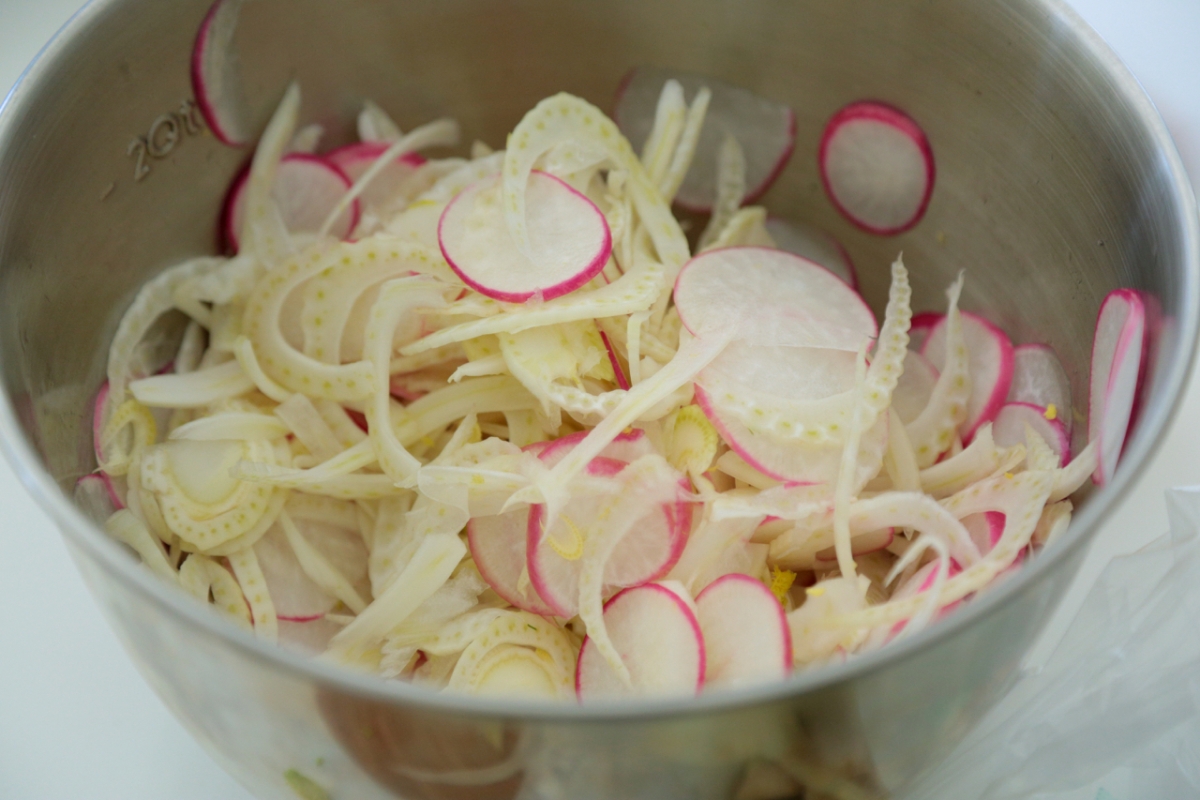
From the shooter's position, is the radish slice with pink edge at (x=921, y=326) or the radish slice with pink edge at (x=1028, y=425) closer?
the radish slice with pink edge at (x=1028, y=425)

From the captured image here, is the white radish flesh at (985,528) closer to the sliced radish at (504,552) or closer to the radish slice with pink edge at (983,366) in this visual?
the radish slice with pink edge at (983,366)

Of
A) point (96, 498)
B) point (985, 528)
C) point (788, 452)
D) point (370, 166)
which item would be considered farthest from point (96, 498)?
point (985, 528)

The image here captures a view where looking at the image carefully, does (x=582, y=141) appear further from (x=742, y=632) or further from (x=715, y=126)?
(x=742, y=632)

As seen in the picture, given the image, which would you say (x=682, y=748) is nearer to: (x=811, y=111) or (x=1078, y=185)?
(x=1078, y=185)

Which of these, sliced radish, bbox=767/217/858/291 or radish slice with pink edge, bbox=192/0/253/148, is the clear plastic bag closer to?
sliced radish, bbox=767/217/858/291

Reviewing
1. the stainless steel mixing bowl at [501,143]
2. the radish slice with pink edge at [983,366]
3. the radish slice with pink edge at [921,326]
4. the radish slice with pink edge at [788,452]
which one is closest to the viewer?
the stainless steel mixing bowl at [501,143]

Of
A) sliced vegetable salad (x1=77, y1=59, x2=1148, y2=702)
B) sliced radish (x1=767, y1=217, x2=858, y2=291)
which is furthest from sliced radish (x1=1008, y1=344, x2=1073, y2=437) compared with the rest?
sliced radish (x1=767, y1=217, x2=858, y2=291)

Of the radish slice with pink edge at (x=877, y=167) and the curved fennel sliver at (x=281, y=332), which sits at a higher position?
the radish slice with pink edge at (x=877, y=167)

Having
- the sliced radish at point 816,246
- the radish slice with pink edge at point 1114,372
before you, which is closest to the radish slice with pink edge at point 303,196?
the sliced radish at point 816,246
